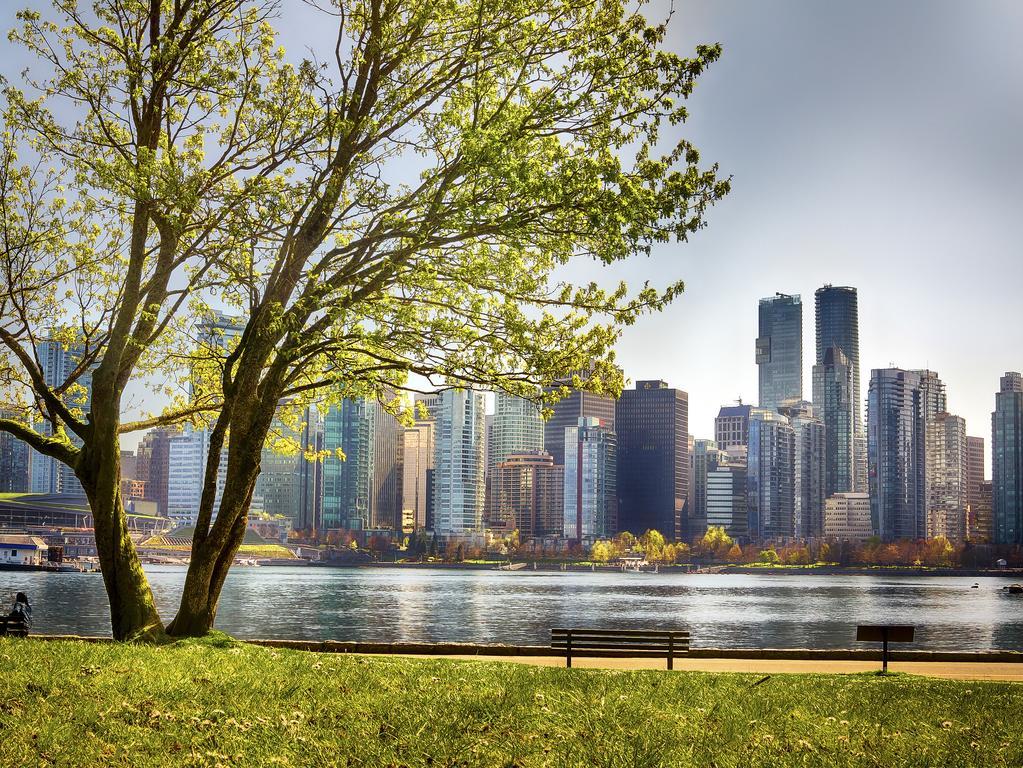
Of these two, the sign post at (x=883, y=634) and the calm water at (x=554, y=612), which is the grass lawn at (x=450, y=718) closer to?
the sign post at (x=883, y=634)

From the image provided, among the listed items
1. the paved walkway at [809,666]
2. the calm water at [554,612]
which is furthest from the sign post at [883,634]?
the calm water at [554,612]

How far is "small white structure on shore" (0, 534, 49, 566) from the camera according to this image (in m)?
163

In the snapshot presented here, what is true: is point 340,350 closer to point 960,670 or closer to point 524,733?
point 524,733

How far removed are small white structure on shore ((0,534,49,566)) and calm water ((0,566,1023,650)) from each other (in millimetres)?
48989

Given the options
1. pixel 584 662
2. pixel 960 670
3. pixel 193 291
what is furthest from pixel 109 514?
pixel 960 670

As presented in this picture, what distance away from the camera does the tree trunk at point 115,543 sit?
18312mm

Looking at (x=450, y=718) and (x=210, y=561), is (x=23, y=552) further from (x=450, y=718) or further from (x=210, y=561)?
(x=450, y=718)

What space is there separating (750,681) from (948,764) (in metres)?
5.27

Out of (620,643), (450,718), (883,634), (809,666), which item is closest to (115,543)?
(620,643)

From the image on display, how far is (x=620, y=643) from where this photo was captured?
1942 centimetres

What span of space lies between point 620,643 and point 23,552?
171018mm

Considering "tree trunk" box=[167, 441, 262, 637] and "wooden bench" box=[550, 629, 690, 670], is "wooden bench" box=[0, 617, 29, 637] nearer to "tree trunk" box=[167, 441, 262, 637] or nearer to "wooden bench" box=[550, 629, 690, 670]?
"tree trunk" box=[167, 441, 262, 637]

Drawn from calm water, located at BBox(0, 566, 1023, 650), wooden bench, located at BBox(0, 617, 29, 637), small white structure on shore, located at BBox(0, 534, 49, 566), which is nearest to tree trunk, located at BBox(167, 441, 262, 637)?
wooden bench, located at BBox(0, 617, 29, 637)

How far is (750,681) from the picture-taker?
13930 mm
